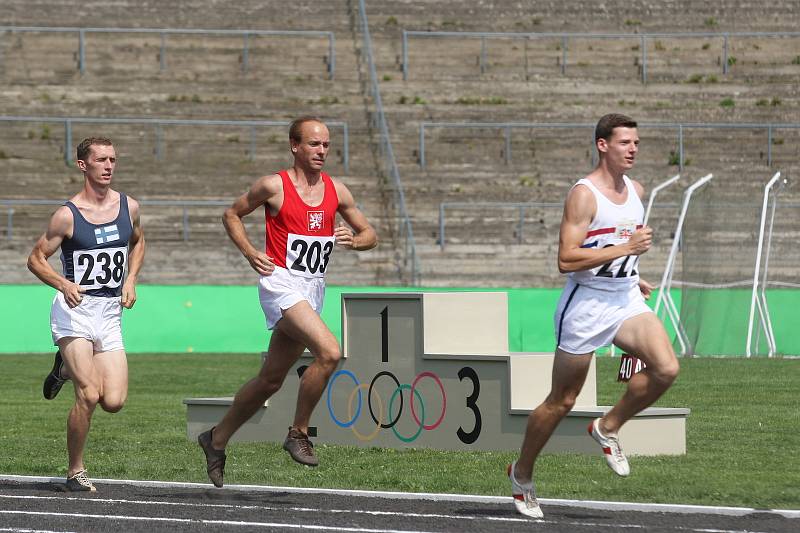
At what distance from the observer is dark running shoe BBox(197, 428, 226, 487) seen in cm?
954

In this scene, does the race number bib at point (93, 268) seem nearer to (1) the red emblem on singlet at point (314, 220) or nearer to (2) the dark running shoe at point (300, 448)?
(1) the red emblem on singlet at point (314, 220)

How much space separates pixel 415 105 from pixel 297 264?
26.9 meters

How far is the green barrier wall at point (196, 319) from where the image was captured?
26.4 meters

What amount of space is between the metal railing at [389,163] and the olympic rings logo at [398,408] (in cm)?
1827

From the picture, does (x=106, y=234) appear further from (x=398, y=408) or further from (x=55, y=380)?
(x=398, y=408)

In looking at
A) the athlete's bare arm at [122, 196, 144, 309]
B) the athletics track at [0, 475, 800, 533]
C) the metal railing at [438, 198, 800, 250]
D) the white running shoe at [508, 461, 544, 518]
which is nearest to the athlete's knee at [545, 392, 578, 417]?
the white running shoe at [508, 461, 544, 518]

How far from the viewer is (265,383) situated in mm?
9586

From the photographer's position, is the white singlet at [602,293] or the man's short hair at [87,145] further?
the man's short hair at [87,145]

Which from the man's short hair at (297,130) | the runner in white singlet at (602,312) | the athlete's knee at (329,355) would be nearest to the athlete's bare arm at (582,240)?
the runner in white singlet at (602,312)

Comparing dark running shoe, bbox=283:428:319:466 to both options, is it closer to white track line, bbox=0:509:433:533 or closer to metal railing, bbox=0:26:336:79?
white track line, bbox=0:509:433:533

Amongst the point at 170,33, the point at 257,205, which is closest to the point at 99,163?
the point at 257,205

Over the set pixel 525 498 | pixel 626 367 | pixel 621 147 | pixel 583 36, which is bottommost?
pixel 525 498

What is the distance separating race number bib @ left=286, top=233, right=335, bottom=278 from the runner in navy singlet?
106 centimetres

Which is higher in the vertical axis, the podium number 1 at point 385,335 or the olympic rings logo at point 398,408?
the podium number 1 at point 385,335
